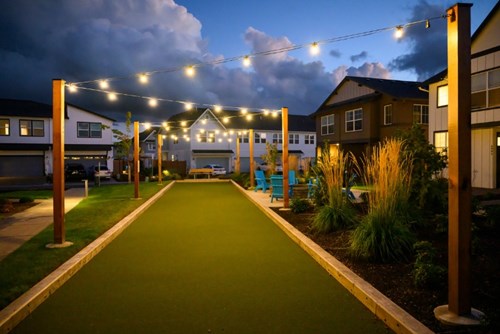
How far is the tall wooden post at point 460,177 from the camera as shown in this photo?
3514mm

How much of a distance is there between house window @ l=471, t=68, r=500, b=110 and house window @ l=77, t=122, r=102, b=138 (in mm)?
31186

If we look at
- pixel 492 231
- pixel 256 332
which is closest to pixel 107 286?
pixel 256 332

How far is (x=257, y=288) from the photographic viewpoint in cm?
477

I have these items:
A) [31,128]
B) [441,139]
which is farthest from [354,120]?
[31,128]

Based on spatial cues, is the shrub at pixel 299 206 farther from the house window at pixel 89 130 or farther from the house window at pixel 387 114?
the house window at pixel 89 130

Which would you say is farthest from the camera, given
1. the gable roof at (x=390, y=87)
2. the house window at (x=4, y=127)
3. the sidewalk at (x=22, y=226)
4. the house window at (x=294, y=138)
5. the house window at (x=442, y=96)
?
the house window at (x=294, y=138)

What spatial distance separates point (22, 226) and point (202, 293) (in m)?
6.44

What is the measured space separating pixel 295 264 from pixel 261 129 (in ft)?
135

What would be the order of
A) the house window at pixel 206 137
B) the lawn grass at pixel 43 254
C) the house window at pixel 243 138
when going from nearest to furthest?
the lawn grass at pixel 43 254
the house window at pixel 206 137
the house window at pixel 243 138

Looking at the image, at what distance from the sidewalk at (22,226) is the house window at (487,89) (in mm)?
16415

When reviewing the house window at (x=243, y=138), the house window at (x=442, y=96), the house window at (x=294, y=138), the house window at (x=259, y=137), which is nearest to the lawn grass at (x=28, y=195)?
the house window at (x=442, y=96)

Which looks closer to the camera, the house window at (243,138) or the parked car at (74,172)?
the parked car at (74,172)

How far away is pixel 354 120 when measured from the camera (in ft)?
88.0

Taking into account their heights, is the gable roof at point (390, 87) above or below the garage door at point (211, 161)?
above
